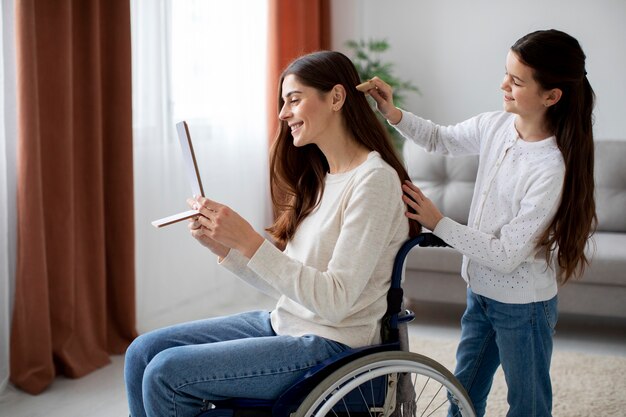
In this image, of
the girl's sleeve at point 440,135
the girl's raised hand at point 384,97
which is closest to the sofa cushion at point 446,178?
the girl's sleeve at point 440,135

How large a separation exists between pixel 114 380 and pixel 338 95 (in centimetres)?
165

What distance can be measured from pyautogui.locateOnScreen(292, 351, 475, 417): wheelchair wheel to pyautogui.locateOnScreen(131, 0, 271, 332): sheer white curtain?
78.7 inches

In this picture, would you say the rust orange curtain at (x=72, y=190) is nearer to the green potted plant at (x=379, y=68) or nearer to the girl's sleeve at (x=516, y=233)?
the girl's sleeve at (x=516, y=233)

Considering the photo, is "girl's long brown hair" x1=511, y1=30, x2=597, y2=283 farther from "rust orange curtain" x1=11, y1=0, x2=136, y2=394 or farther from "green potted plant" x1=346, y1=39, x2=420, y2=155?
"green potted plant" x1=346, y1=39, x2=420, y2=155

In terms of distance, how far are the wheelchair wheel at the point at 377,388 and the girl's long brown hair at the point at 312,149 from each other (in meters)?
0.33

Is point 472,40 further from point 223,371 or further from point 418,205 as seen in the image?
point 223,371

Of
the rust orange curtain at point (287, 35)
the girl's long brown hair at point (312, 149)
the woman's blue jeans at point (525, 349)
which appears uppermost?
the rust orange curtain at point (287, 35)

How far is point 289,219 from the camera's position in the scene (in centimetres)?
187

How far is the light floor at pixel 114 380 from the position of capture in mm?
2604

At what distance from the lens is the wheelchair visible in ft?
4.85

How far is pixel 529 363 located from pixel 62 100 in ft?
6.14

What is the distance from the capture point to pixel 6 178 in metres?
2.67

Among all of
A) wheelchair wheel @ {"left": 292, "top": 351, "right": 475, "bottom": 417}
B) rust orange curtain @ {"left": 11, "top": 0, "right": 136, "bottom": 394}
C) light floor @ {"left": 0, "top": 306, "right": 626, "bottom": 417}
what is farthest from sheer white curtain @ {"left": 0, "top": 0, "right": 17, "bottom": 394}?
wheelchair wheel @ {"left": 292, "top": 351, "right": 475, "bottom": 417}

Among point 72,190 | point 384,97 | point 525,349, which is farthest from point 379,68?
point 525,349
